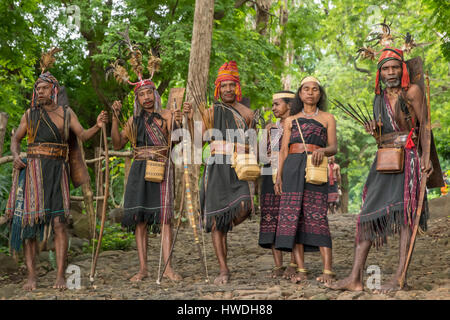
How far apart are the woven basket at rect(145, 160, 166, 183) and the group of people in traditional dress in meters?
0.10

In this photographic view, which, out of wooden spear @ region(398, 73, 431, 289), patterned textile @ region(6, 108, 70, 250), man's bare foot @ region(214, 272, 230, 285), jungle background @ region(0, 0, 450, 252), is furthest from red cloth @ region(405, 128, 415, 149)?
patterned textile @ region(6, 108, 70, 250)

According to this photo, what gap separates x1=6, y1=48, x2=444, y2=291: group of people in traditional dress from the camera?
5.41m

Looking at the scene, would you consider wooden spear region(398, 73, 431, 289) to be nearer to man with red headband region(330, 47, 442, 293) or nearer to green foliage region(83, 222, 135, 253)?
man with red headband region(330, 47, 442, 293)

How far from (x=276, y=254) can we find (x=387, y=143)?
6.10ft

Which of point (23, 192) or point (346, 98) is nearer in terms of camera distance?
point (23, 192)

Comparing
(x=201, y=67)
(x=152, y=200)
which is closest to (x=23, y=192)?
(x=152, y=200)

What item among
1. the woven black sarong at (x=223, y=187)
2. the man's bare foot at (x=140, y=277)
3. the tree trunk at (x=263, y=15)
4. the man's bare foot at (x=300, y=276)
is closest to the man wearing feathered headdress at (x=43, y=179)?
the man's bare foot at (x=140, y=277)

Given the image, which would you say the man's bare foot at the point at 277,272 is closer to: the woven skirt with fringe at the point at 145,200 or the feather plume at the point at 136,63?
the woven skirt with fringe at the point at 145,200

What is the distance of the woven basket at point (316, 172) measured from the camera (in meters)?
5.83

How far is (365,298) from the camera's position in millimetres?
4883

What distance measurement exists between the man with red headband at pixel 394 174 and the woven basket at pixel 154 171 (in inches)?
92.1

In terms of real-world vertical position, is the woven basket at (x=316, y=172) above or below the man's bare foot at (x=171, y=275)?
above

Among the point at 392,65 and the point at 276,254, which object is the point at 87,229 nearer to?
the point at 276,254

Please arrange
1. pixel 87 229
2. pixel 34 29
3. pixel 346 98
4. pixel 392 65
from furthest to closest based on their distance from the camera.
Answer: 1. pixel 346 98
2. pixel 34 29
3. pixel 87 229
4. pixel 392 65
